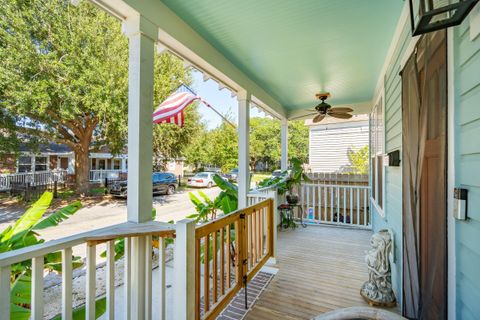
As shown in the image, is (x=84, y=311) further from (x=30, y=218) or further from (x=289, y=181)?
(x=289, y=181)

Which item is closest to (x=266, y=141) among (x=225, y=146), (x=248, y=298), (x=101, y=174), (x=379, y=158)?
(x=225, y=146)

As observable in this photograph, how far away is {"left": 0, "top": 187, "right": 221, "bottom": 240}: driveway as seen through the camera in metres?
6.31

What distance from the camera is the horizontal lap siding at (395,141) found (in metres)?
2.37

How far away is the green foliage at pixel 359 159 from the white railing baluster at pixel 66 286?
9.36 metres

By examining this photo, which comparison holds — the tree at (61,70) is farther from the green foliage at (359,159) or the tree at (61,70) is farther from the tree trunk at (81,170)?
the green foliage at (359,159)

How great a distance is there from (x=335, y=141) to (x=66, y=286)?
11.1m

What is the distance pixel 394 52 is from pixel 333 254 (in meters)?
3.08

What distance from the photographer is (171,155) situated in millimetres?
12297

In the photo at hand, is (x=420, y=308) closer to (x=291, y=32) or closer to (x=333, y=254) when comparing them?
(x=333, y=254)

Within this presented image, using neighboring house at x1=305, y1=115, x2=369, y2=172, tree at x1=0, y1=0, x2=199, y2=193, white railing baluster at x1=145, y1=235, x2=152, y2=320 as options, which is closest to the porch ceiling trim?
white railing baluster at x1=145, y1=235, x2=152, y2=320

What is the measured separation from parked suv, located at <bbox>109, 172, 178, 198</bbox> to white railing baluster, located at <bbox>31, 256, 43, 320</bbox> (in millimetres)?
10368

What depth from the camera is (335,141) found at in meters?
10.9

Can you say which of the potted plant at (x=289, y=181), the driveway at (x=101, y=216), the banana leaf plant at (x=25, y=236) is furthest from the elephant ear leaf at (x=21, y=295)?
the driveway at (x=101, y=216)

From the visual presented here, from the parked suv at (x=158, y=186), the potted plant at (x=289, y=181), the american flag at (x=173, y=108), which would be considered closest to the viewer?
the american flag at (x=173, y=108)
